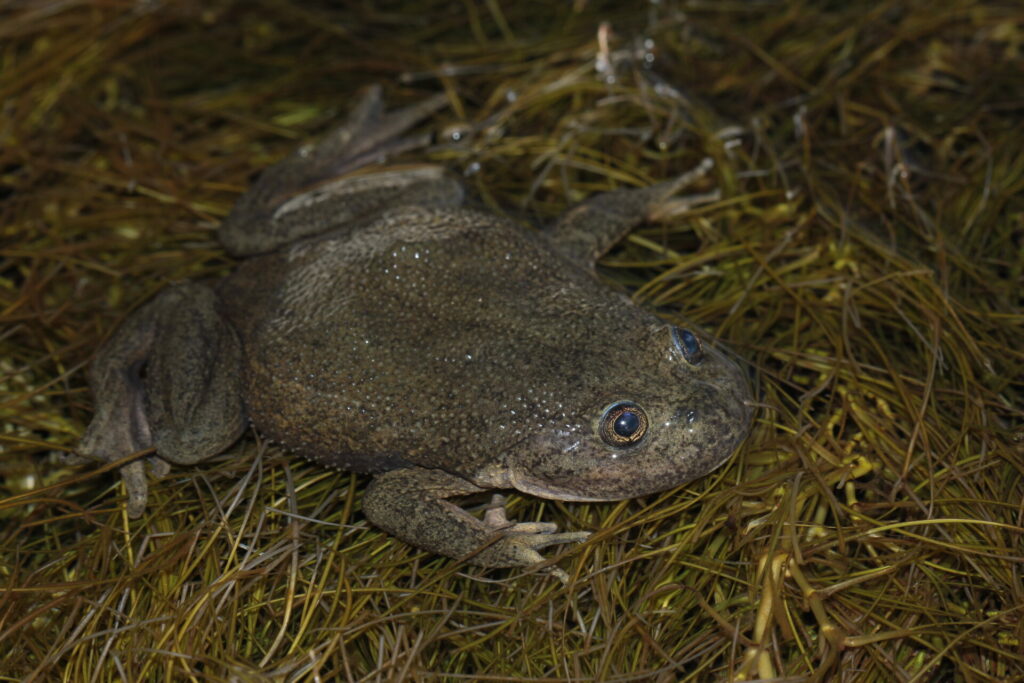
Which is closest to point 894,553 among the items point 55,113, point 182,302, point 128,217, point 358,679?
point 358,679

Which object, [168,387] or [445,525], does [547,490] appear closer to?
[445,525]

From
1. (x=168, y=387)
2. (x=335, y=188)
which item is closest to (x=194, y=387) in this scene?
(x=168, y=387)

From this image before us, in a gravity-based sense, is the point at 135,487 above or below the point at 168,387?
below

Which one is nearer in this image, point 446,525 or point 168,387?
point 446,525

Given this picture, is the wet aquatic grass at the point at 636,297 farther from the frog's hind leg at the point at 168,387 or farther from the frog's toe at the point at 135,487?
the frog's hind leg at the point at 168,387

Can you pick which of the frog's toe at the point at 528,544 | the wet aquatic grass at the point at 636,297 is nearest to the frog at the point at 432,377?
the frog's toe at the point at 528,544

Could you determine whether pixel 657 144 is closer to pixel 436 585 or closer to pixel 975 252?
pixel 975 252
